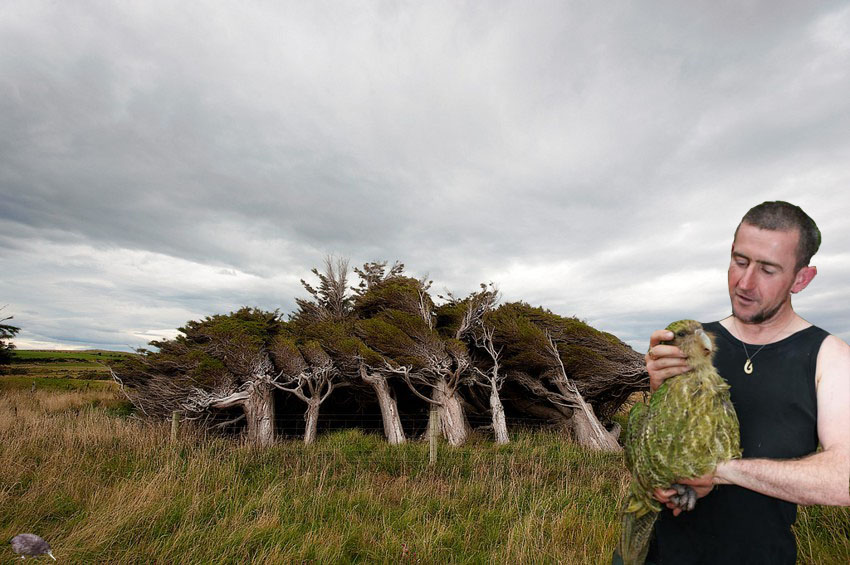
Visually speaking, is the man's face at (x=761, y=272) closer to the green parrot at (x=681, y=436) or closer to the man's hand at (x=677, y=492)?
the green parrot at (x=681, y=436)

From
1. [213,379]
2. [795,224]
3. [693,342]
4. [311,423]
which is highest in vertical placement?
[795,224]

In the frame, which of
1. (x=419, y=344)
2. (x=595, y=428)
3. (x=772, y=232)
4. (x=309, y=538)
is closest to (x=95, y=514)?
(x=309, y=538)

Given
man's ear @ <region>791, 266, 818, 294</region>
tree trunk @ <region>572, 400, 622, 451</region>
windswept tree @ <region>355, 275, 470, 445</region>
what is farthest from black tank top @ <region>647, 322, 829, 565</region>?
tree trunk @ <region>572, 400, 622, 451</region>

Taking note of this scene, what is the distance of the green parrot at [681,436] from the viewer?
1426mm

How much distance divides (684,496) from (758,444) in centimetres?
35

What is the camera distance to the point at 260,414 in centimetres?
1242

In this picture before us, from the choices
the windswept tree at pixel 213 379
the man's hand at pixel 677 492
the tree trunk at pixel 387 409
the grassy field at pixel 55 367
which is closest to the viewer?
the man's hand at pixel 677 492

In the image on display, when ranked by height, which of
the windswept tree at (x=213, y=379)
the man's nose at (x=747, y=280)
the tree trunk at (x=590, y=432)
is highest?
the man's nose at (x=747, y=280)

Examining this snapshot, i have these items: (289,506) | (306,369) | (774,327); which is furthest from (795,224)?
(306,369)

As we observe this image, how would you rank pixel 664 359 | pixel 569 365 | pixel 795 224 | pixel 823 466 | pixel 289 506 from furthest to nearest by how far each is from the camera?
pixel 569 365, pixel 289 506, pixel 664 359, pixel 795 224, pixel 823 466

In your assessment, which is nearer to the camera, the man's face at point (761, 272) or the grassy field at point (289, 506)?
the man's face at point (761, 272)

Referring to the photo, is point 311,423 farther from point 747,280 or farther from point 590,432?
point 747,280

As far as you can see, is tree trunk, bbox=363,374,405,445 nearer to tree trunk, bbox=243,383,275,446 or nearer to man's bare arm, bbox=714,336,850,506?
tree trunk, bbox=243,383,275,446

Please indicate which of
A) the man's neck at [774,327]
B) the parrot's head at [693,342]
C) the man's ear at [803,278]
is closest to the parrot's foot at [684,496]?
the parrot's head at [693,342]
